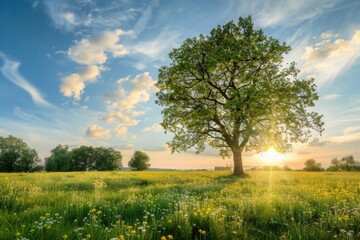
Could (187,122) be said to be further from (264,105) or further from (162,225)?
(162,225)

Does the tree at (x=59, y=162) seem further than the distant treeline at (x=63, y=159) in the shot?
Yes

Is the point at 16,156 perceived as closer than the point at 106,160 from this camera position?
Yes

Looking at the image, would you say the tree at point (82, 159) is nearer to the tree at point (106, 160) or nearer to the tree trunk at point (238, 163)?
the tree at point (106, 160)

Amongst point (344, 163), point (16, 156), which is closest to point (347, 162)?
point (344, 163)

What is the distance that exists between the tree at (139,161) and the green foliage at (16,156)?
36288mm

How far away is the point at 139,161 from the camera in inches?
4316

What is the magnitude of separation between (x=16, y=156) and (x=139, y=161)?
1746 inches

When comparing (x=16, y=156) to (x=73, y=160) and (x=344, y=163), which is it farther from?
(x=344, y=163)

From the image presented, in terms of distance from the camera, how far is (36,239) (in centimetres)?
450

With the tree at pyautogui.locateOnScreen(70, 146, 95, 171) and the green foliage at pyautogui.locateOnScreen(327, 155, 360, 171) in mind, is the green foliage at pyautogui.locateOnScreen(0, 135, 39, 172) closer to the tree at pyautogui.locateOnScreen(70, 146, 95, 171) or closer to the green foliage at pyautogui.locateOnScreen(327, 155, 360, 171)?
the tree at pyautogui.locateOnScreen(70, 146, 95, 171)

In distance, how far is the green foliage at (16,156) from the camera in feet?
273

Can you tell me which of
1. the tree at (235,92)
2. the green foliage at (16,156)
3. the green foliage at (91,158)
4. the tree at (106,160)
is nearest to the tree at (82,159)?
the green foliage at (91,158)

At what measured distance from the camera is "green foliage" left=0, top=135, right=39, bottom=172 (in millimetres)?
83125

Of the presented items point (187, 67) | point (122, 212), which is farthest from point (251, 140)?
point (122, 212)
